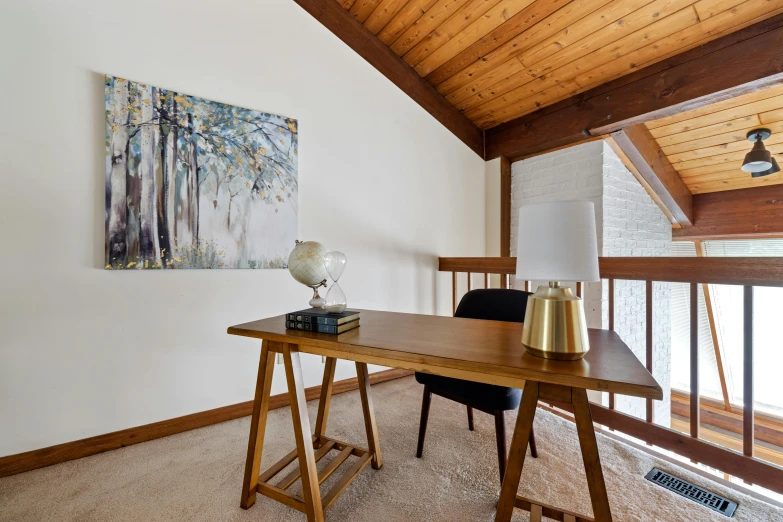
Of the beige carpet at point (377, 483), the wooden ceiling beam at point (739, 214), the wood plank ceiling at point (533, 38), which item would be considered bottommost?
the beige carpet at point (377, 483)

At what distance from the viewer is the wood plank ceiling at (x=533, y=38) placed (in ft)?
6.08

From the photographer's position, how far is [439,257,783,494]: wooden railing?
139cm

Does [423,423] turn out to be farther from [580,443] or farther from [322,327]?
[580,443]

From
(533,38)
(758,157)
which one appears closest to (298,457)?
(533,38)

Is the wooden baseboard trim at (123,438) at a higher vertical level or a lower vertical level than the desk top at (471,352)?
lower

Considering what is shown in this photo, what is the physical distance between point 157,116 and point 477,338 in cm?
205

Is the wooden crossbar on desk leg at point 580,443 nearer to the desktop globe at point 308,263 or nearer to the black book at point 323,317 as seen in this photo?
the black book at point 323,317

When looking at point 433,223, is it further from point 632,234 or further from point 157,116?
point 157,116

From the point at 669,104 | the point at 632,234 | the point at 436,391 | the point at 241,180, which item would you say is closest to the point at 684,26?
the point at 669,104

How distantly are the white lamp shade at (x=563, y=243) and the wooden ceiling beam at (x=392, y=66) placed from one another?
2312 mm

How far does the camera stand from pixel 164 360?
6.31 ft

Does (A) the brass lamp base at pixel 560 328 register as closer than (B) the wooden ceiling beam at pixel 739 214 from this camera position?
Yes

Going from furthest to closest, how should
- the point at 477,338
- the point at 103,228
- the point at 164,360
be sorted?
the point at 164,360 → the point at 103,228 → the point at 477,338

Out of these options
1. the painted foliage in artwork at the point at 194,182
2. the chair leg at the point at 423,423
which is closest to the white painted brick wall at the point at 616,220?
the chair leg at the point at 423,423
